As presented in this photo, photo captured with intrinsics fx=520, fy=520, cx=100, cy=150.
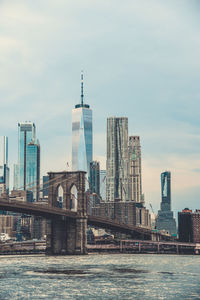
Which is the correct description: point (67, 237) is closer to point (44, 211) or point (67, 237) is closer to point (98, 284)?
point (44, 211)

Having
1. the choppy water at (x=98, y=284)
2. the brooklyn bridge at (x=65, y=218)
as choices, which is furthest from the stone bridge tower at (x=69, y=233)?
the choppy water at (x=98, y=284)

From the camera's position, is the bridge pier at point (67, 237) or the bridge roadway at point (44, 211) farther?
the bridge pier at point (67, 237)

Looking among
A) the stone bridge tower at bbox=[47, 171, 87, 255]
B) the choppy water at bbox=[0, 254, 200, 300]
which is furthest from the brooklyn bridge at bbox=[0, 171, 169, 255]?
the choppy water at bbox=[0, 254, 200, 300]

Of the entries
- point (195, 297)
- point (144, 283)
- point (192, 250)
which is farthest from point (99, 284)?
point (192, 250)

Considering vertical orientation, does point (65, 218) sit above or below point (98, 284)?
above

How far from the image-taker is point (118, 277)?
6303 cm

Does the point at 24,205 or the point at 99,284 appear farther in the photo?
the point at 24,205

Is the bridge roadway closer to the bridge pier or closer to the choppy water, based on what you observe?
the bridge pier

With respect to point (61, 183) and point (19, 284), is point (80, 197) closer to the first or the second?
point (61, 183)

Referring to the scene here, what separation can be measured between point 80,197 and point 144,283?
205ft

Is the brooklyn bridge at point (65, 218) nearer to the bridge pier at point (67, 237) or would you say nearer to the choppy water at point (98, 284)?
the bridge pier at point (67, 237)

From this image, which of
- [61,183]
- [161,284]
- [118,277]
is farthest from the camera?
[61,183]

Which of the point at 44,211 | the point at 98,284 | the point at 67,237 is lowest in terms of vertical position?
the point at 98,284

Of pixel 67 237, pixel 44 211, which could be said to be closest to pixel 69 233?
pixel 67 237
